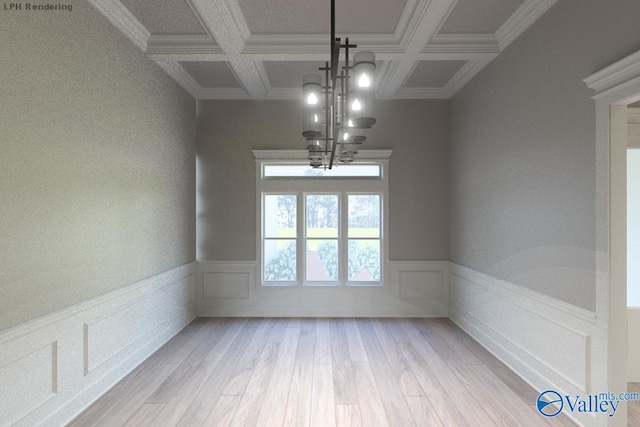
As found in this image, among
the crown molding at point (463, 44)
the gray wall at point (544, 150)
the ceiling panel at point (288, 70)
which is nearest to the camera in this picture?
the gray wall at point (544, 150)

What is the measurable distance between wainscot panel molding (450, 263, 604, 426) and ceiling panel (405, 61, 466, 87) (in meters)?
2.39

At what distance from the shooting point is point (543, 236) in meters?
2.84

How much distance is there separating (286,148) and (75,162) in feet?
9.00

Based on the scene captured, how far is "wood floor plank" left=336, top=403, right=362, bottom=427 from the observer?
2.38 m

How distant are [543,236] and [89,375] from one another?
3695 millimetres

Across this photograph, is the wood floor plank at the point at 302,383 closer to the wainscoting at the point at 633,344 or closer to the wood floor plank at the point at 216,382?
the wood floor plank at the point at 216,382

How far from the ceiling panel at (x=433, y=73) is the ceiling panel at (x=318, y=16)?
0.98 m

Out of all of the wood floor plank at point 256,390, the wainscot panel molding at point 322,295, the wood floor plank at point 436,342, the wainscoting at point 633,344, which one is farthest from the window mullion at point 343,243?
the wainscoting at point 633,344

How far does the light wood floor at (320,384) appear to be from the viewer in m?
2.46

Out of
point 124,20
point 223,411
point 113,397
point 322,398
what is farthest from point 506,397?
point 124,20

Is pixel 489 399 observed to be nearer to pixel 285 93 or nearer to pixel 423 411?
pixel 423 411

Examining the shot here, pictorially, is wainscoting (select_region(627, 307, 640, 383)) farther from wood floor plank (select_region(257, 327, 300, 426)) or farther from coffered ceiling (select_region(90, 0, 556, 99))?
wood floor plank (select_region(257, 327, 300, 426))

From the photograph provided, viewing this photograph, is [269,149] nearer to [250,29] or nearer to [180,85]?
[180,85]

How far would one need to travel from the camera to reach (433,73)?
14.0 feet
